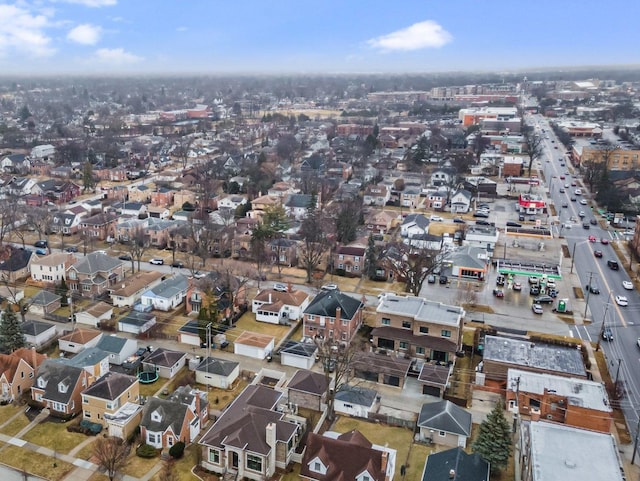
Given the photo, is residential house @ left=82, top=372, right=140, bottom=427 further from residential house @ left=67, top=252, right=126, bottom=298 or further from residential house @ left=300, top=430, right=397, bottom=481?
residential house @ left=67, top=252, right=126, bottom=298

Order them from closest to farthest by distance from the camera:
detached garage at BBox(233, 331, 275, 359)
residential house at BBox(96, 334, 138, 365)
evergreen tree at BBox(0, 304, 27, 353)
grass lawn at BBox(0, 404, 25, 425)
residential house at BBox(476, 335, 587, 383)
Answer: grass lawn at BBox(0, 404, 25, 425) → residential house at BBox(476, 335, 587, 383) → evergreen tree at BBox(0, 304, 27, 353) → residential house at BBox(96, 334, 138, 365) → detached garage at BBox(233, 331, 275, 359)

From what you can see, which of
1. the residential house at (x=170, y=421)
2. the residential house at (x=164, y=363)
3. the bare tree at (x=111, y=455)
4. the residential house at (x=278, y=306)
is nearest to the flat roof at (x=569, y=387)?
the residential house at (x=278, y=306)

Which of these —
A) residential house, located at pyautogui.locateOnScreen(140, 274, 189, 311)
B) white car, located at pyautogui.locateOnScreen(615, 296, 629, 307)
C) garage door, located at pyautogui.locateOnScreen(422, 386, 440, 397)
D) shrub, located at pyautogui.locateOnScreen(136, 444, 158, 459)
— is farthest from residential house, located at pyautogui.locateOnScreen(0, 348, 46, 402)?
white car, located at pyautogui.locateOnScreen(615, 296, 629, 307)

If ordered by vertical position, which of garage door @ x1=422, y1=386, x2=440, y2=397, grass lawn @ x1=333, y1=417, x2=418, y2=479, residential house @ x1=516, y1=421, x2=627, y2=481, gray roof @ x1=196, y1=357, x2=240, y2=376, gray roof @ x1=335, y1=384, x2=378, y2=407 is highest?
residential house @ x1=516, y1=421, x2=627, y2=481

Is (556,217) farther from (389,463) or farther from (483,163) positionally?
(389,463)

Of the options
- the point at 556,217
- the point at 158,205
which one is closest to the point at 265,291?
the point at 158,205

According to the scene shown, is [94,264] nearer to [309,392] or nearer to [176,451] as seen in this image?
[176,451]
